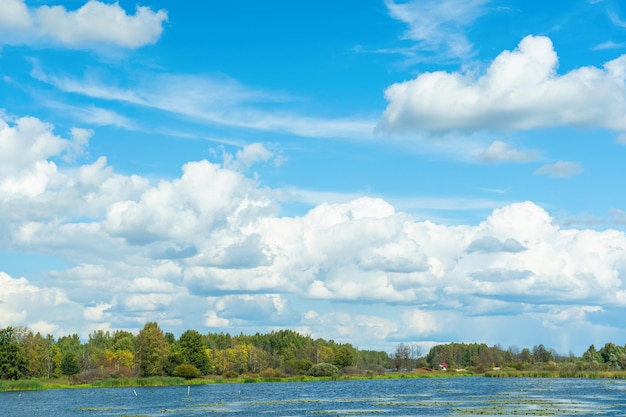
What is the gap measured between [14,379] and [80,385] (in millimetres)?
16066

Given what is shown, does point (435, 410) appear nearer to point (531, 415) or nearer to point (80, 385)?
point (531, 415)

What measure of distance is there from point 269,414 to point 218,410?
471 inches

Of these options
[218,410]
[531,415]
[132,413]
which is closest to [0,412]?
[132,413]

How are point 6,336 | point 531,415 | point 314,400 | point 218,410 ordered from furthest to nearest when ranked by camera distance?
point 6,336, point 314,400, point 218,410, point 531,415

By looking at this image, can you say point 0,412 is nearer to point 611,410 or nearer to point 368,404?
point 368,404

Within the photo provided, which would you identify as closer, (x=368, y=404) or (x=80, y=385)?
(x=368, y=404)

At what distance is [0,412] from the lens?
111562mm

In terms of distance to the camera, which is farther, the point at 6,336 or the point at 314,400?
the point at 6,336

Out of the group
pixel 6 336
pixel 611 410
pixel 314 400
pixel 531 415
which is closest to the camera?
pixel 531 415

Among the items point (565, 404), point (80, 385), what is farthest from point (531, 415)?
point (80, 385)

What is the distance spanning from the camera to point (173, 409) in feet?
365

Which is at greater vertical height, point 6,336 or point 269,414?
point 6,336

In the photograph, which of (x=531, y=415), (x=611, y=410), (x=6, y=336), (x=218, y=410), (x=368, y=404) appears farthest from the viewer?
(x=6, y=336)

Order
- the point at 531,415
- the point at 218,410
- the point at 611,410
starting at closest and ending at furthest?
the point at 531,415 < the point at 611,410 < the point at 218,410
